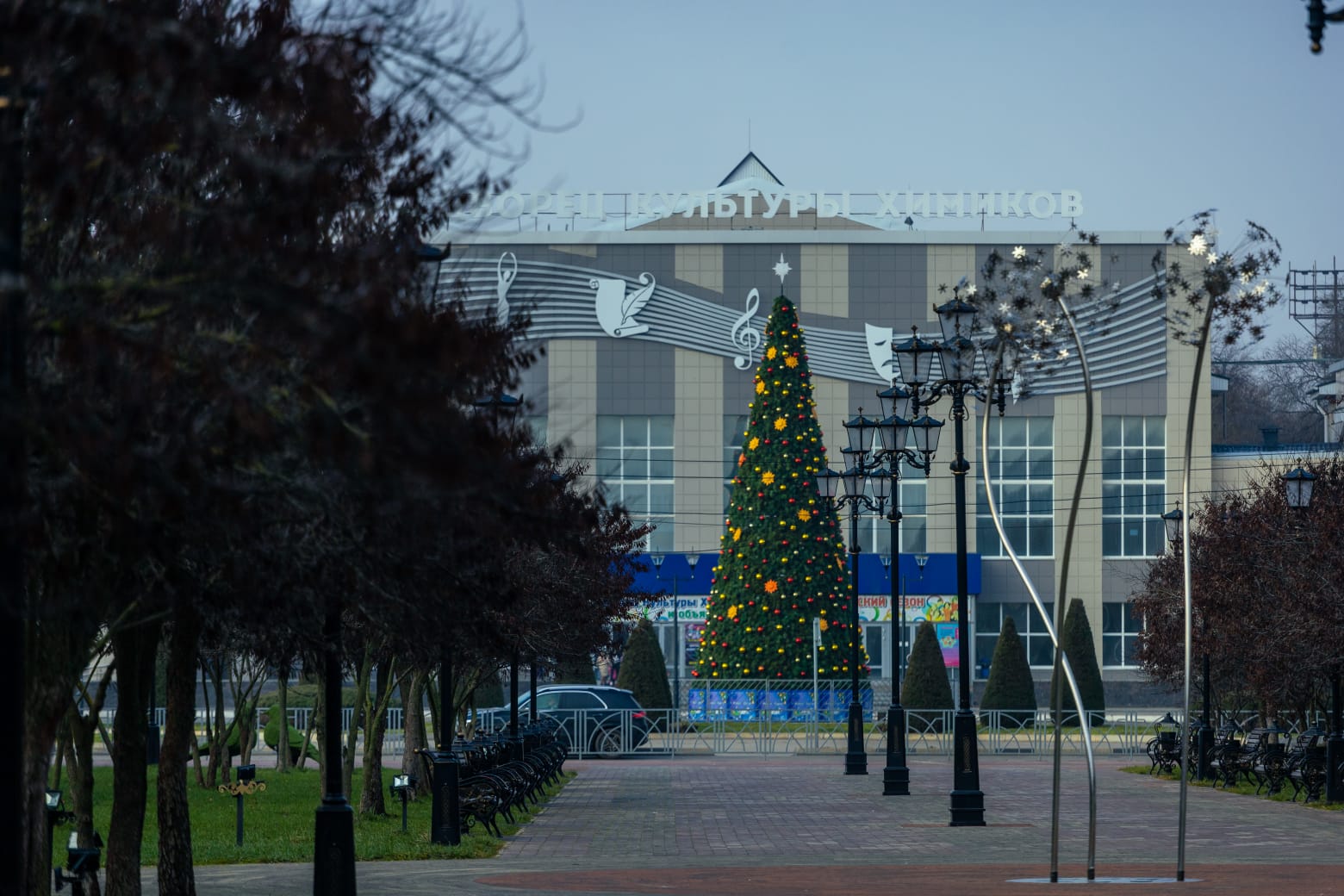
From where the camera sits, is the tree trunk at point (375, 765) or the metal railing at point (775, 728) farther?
the metal railing at point (775, 728)

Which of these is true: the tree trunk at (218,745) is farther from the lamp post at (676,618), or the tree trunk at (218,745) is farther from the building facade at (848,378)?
the building facade at (848,378)

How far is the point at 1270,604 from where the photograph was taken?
Result: 28.6m

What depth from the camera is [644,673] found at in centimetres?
5297

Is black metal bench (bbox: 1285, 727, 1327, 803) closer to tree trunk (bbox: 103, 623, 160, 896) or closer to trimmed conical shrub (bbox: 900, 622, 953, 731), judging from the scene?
tree trunk (bbox: 103, 623, 160, 896)

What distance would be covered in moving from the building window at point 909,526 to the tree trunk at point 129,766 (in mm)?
65101

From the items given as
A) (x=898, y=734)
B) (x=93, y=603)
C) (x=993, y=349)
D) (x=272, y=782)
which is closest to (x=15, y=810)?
(x=93, y=603)

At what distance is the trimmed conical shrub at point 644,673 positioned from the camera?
5272 cm

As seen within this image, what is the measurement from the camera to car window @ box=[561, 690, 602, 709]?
44438mm

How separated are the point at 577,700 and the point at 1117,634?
3995cm

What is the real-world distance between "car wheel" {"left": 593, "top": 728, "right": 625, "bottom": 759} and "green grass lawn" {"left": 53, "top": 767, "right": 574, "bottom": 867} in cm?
1046

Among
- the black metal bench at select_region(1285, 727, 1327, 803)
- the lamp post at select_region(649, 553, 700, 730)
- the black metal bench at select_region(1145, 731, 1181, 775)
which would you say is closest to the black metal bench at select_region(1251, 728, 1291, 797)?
the black metal bench at select_region(1285, 727, 1327, 803)

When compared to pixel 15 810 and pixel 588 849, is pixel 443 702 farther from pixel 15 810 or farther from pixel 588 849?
pixel 15 810

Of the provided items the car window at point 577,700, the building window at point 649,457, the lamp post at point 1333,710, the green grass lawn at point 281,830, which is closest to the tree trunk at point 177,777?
the green grass lawn at point 281,830

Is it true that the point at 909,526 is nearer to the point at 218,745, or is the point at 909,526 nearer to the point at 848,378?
the point at 848,378
